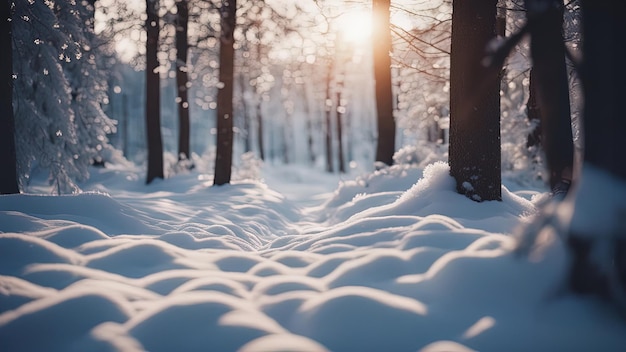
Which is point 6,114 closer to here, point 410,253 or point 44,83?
point 44,83

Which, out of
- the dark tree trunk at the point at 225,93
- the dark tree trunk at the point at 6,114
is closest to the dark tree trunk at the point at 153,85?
the dark tree trunk at the point at 225,93

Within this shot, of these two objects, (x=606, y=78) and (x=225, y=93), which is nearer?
(x=606, y=78)

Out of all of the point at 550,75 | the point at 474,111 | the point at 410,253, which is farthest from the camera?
the point at 474,111

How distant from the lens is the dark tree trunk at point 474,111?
15.5 feet

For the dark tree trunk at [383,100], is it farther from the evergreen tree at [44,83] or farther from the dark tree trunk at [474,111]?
the evergreen tree at [44,83]

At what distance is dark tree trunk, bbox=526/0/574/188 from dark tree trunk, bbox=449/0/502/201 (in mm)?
1716

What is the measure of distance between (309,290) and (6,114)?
6026 mm

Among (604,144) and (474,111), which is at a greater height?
(474,111)

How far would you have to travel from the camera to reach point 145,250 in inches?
160

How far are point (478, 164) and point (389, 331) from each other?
3.05 meters

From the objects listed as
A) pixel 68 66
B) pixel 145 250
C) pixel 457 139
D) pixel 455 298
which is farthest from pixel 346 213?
pixel 68 66

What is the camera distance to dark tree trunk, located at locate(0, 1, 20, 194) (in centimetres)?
621

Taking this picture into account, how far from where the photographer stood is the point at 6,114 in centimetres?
625

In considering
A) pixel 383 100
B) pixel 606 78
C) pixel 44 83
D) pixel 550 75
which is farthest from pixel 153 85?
pixel 606 78
